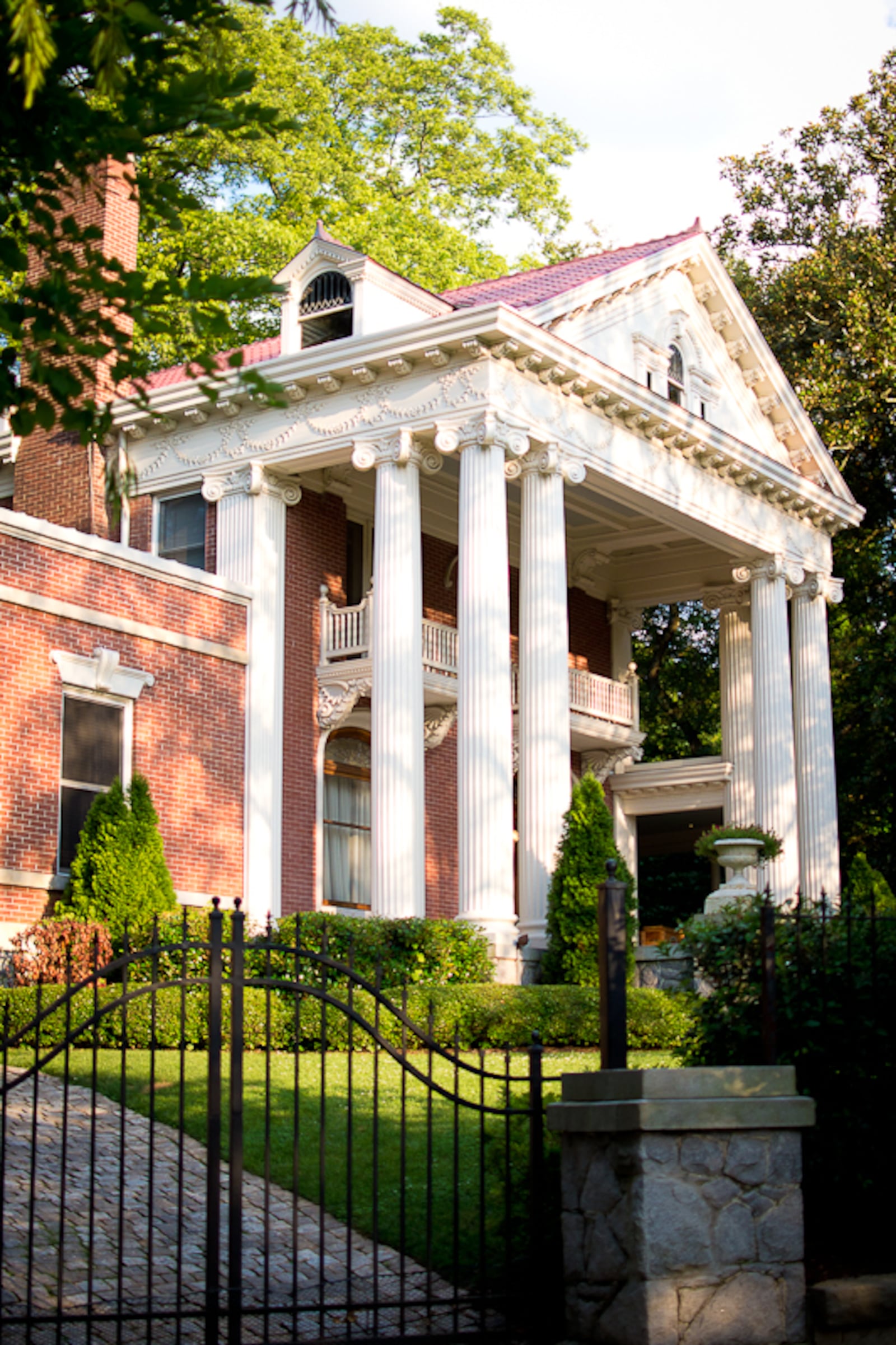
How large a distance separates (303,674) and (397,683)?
2.52 m

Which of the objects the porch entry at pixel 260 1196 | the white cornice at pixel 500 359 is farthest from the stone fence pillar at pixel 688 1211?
the white cornice at pixel 500 359

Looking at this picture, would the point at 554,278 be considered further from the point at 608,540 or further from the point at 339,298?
the point at 608,540

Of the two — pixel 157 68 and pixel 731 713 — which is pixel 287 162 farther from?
→ pixel 157 68

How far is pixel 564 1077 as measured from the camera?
301 inches

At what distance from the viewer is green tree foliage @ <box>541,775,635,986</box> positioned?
68.1 feet

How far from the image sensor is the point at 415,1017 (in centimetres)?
1673

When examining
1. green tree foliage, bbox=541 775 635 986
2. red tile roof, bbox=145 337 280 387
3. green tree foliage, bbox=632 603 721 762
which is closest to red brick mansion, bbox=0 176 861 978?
red tile roof, bbox=145 337 280 387

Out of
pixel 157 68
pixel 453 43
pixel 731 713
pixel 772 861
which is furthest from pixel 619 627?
pixel 157 68

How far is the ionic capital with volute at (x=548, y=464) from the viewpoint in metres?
23.2

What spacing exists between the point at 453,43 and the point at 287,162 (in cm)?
864

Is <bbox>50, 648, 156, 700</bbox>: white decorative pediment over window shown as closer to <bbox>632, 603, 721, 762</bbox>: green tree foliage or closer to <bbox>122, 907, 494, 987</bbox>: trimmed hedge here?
<bbox>122, 907, 494, 987</bbox>: trimmed hedge

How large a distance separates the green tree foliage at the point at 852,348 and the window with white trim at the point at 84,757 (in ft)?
51.9

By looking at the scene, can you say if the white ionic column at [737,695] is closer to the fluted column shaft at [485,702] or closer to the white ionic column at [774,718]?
the white ionic column at [774,718]

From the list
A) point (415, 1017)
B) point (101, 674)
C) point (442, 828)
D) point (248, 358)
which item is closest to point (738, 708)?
point (442, 828)
